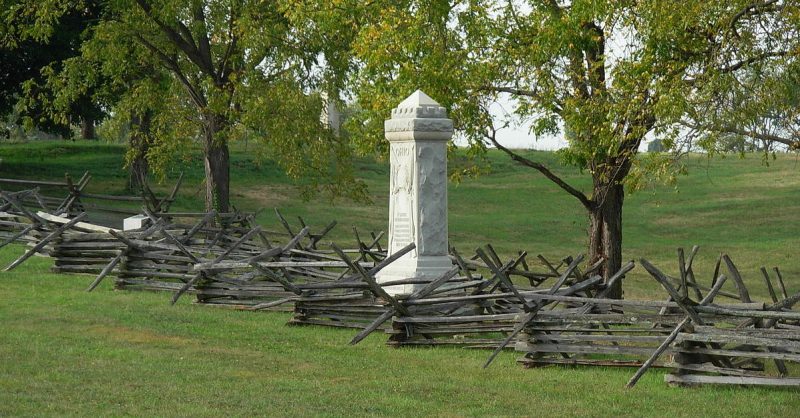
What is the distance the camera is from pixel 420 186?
1512 centimetres

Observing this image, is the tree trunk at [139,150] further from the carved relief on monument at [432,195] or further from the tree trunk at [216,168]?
the carved relief on monument at [432,195]

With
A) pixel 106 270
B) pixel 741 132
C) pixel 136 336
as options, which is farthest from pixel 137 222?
pixel 741 132

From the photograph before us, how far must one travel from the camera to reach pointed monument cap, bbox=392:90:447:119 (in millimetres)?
15055

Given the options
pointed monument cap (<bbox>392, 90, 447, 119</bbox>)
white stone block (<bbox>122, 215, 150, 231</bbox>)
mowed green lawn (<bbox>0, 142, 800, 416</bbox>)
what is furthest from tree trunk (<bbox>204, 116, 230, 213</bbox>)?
pointed monument cap (<bbox>392, 90, 447, 119</bbox>)

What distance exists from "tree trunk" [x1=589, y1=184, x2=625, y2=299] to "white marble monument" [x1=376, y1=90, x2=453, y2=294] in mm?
6120

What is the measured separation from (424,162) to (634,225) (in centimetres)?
3136

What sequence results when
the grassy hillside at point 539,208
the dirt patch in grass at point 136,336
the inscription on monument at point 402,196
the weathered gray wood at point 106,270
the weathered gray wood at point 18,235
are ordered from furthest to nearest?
the grassy hillside at point 539,208 → the weathered gray wood at point 18,235 → the weathered gray wood at point 106,270 → the inscription on monument at point 402,196 → the dirt patch in grass at point 136,336

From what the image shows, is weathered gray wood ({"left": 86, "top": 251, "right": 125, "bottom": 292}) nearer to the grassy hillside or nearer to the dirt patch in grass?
the dirt patch in grass

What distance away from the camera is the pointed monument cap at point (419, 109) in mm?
15055

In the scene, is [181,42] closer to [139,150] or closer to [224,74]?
[224,74]

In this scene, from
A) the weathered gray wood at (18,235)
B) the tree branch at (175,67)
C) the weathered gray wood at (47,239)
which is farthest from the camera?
the tree branch at (175,67)

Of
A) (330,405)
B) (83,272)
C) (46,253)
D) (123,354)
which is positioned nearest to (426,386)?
(330,405)

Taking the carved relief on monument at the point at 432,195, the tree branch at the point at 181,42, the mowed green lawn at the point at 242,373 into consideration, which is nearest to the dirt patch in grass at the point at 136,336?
the mowed green lawn at the point at 242,373

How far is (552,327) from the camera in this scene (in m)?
12.6
